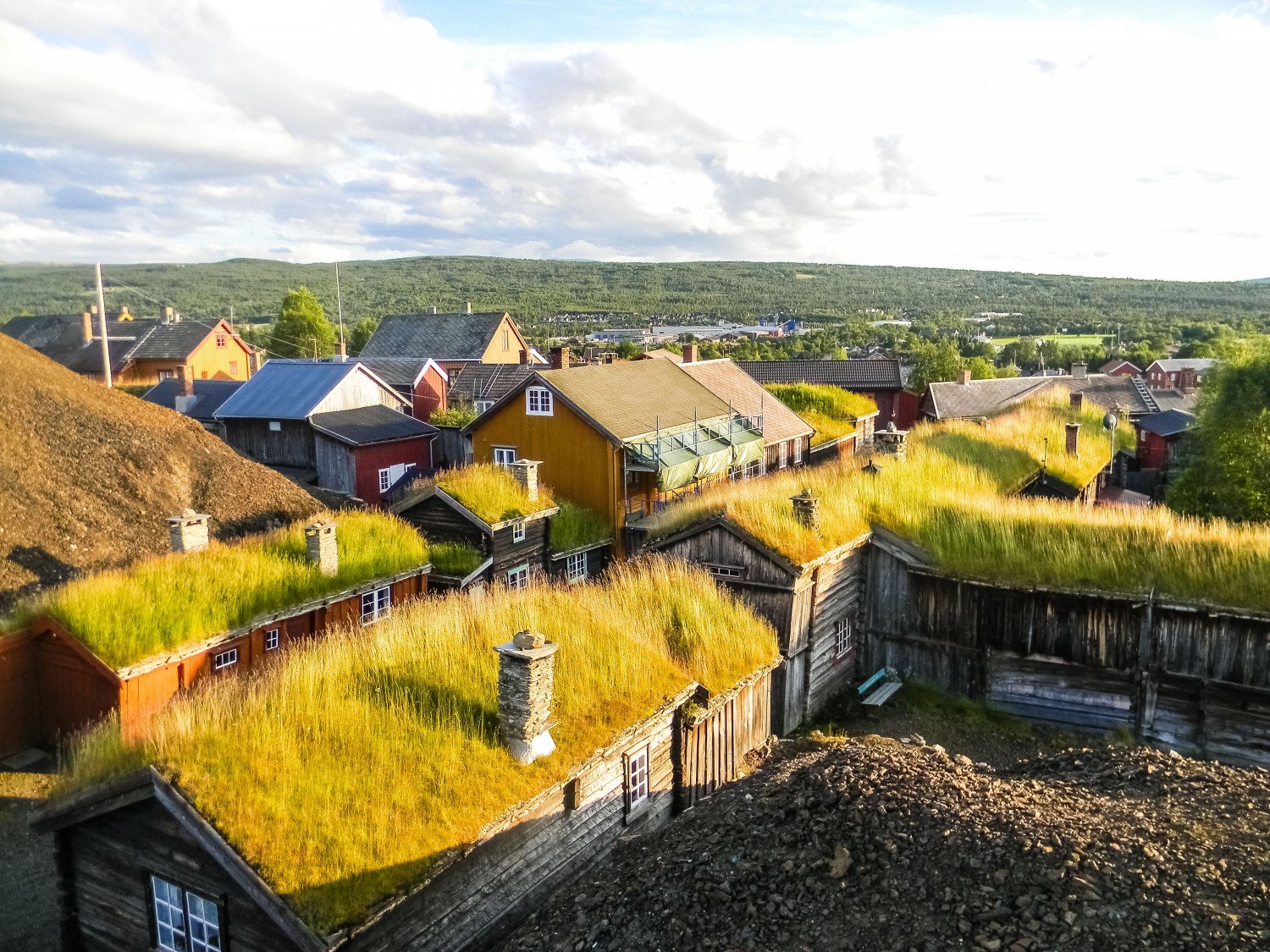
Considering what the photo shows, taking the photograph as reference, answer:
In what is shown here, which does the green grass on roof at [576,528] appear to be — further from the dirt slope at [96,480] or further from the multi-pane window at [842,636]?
the multi-pane window at [842,636]

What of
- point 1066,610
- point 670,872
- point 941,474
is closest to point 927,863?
point 670,872

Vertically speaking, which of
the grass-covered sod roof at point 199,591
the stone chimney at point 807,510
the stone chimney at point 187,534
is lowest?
the grass-covered sod roof at point 199,591

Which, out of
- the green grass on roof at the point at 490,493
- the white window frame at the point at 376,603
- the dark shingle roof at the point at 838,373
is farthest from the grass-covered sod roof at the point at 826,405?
the white window frame at the point at 376,603

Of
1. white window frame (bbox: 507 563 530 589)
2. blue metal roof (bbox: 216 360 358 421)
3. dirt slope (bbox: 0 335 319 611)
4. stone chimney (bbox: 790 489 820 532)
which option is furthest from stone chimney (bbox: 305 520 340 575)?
blue metal roof (bbox: 216 360 358 421)

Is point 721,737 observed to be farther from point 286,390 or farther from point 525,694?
point 286,390

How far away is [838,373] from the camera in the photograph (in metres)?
53.1

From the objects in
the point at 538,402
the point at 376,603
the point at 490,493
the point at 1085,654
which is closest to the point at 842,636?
the point at 1085,654

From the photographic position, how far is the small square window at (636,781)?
12.6 meters

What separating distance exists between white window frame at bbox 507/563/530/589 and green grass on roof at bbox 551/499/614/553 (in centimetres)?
121

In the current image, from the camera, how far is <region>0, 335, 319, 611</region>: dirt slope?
71.1ft

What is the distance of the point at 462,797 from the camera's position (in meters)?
9.84

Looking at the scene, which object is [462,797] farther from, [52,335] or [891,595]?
[52,335]

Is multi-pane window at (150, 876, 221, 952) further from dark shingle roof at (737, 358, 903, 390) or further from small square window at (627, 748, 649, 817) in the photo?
dark shingle roof at (737, 358, 903, 390)

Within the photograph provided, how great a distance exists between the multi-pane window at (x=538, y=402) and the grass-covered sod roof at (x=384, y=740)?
14.6 metres
